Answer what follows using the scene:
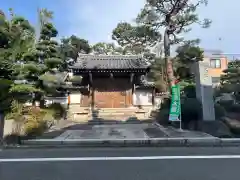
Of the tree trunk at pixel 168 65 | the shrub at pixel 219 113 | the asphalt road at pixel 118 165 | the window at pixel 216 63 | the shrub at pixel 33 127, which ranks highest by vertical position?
the window at pixel 216 63

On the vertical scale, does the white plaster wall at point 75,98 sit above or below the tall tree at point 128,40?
below

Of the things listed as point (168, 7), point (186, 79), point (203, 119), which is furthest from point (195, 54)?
point (203, 119)

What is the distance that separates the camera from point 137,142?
30.7 ft

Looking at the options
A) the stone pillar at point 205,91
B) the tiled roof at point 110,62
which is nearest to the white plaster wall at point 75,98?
the tiled roof at point 110,62

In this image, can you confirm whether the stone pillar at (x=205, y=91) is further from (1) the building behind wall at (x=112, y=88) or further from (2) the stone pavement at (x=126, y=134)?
(1) the building behind wall at (x=112, y=88)

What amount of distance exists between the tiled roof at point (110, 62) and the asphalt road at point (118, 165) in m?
13.6

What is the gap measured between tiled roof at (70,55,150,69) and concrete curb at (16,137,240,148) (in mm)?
11905

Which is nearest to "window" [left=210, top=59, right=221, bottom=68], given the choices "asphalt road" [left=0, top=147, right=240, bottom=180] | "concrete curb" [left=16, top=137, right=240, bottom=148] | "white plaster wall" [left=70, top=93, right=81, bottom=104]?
"white plaster wall" [left=70, top=93, right=81, bottom=104]

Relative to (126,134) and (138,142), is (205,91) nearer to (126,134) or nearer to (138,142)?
(126,134)

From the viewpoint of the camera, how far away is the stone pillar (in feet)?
43.8

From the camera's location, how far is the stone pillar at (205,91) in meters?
13.4

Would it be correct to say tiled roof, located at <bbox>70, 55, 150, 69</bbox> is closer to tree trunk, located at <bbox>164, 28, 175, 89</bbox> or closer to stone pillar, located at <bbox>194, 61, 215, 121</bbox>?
tree trunk, located at <bbox>164, 28, 175, 89</bbox>

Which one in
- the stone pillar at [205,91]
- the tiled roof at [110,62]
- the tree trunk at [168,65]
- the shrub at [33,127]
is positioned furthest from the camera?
the tiled roof at [110,62]

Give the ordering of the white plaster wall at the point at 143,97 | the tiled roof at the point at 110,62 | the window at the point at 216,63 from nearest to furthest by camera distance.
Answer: the tiled roof at the point at 110,62
the white plaster wall at the point at 143,97
the window at the point at 216,63
